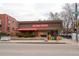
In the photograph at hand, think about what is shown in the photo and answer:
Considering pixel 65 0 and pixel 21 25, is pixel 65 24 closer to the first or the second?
pixel 21 25

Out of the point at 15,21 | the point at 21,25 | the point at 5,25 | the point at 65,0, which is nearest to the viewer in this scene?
the point at 65,0

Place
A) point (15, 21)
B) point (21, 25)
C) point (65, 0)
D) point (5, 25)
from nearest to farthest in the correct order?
point (65, 0)
point (5, 25)
point (21, 25)
point (15, 21)

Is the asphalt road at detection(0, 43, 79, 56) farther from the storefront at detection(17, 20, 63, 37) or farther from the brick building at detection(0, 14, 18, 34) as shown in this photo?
the storefront at detection(17, 20, 63, 37)

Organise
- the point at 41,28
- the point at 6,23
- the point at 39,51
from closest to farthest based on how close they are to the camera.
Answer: the point at 39,51, the point at 6,23, the point at 41,28

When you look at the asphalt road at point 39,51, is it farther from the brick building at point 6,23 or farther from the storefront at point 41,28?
the storefront at point 41,28

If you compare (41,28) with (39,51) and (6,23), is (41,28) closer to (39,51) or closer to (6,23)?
(6,23)

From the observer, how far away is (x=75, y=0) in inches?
145

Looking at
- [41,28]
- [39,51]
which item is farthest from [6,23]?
[39,51]

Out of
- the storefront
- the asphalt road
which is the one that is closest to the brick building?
the storefront

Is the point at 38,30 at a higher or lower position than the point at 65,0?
lower

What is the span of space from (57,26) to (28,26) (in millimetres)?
8038

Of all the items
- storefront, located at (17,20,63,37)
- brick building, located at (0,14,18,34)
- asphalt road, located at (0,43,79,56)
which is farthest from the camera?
storefront, located at (17,20,63,37)

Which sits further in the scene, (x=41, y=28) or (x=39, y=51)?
(x=41, y=28)

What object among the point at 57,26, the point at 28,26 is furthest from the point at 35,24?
the point at 57,26
